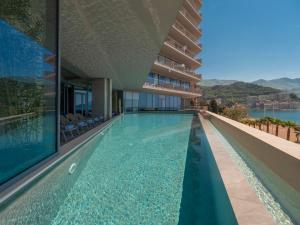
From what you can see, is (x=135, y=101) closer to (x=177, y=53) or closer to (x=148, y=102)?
(x=148, y=102)

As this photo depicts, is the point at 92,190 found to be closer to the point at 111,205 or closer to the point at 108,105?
the point at 111,205

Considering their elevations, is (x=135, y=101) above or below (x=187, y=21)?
below

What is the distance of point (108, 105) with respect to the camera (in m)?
18.1

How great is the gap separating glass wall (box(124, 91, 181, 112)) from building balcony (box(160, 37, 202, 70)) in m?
5.77

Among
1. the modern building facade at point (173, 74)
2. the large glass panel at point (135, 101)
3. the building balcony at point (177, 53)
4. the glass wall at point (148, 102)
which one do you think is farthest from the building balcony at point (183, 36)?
the large glass panel at point (135, 101)

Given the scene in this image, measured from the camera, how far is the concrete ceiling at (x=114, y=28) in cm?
507

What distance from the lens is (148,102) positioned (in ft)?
110

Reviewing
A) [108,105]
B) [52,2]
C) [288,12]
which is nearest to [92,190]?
[52,2]

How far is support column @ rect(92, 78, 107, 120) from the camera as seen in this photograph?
16609 millimetres

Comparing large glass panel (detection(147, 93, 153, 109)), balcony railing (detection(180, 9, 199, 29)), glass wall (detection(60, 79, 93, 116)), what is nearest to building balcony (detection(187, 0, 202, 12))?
balcony railing (detection(180, 9, 199, 29))

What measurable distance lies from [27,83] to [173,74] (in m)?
32.2

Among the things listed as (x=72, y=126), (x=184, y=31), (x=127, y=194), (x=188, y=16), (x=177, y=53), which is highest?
(x=188, y=16)

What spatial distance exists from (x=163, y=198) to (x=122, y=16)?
4046mm

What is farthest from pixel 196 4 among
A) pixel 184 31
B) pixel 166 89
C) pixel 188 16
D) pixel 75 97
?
pixel 75 97
